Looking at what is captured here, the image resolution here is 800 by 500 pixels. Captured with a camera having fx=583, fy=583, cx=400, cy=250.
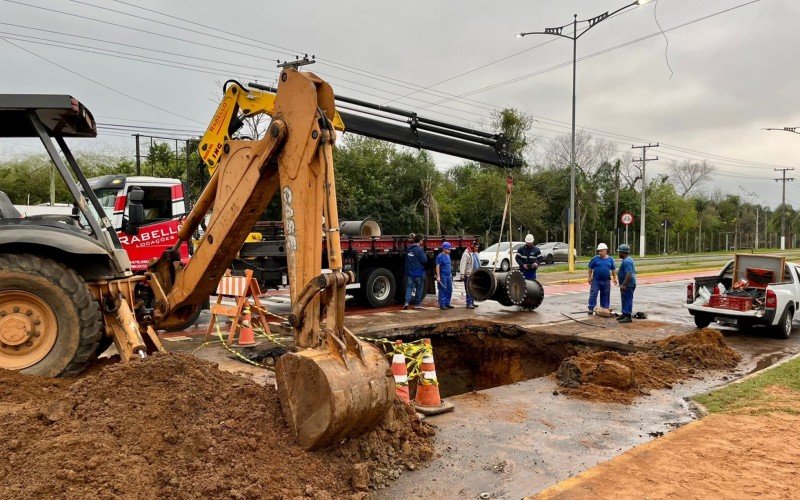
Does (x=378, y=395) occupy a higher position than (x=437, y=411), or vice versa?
(x=378, y=395)

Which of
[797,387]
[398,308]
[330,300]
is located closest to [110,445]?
[330,300]

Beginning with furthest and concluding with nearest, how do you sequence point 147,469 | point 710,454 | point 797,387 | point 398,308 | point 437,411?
point 398,308
point 797,387
point 437,411
point 710,454
point 147,469

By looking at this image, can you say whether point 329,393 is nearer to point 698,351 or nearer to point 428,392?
point 428,392

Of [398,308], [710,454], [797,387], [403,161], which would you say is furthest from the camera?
[403,161]

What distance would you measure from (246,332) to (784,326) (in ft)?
33.4

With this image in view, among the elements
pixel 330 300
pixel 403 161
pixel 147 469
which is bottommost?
pixel 147 469

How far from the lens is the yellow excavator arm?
730 cm

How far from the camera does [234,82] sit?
24.1 feet

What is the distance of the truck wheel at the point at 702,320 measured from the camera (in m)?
11.7

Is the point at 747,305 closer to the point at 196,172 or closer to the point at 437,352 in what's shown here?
the point at 437,352

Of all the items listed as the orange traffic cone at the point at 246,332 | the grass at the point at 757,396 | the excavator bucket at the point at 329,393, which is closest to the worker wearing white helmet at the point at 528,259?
the grass at the point at 757,396

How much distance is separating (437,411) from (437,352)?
17.6ft

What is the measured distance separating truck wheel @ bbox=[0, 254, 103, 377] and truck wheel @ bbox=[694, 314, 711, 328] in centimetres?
1091

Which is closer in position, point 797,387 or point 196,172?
point 797,387
